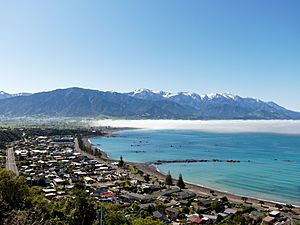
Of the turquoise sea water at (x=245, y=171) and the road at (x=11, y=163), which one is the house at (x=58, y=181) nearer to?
the road at (x=11, y=163)

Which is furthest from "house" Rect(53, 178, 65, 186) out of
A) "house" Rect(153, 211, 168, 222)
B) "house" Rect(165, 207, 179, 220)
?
"house" Rect(153, 211, 168, 222)

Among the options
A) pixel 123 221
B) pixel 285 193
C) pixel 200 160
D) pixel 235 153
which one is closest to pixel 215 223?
pixel 123 221

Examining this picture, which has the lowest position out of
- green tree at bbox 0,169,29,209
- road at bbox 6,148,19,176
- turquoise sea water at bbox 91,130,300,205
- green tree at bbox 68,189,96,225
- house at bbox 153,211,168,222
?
turquoise sea water at bbox 91,130,300,205

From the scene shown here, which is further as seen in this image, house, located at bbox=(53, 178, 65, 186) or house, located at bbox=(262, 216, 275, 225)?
house, located at bbox=(53, 178, 65, 186)

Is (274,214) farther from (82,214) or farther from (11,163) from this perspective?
(11,163)

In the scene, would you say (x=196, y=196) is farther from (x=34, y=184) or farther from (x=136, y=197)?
(x=34, y=184)

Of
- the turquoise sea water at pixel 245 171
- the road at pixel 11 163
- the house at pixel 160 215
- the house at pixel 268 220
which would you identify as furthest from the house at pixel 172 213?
the road at pixel 11 163

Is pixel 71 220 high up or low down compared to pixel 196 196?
up

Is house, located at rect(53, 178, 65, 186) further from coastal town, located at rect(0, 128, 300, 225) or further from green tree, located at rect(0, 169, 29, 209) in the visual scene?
green tree, located at rect(0, 169, 29, 209)
